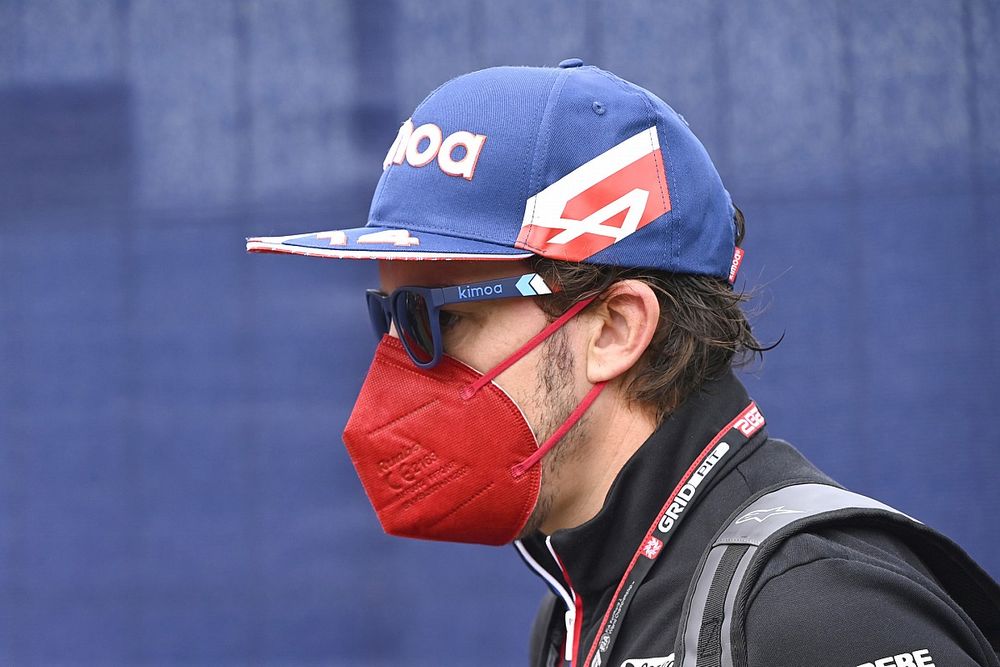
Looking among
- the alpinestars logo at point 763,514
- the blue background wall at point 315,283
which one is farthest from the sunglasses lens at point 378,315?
the blue background wall at point 315,283

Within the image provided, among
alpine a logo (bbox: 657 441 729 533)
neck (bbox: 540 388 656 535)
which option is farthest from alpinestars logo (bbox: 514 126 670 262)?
alpine a logo (bbox: 657 441 729 533)

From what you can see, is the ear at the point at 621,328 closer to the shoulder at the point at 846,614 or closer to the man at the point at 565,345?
the man at the point at 565,345

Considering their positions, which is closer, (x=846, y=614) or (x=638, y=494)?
(x=846, y=614)

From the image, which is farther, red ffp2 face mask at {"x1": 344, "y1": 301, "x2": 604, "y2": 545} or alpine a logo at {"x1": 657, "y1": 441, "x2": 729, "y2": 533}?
red ffp2 face mask at {"x1": 344, "y1": 301, "x2": 604, "y2": 545}

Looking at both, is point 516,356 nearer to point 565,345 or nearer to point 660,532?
point 565,345

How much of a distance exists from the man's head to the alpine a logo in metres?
0.11

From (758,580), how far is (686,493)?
31 cm

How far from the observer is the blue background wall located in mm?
3195

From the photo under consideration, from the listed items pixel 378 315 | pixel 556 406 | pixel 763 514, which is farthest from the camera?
pixel 378 315

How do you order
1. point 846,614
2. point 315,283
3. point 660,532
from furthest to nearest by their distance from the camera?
point 315,283, point 660,532, point 846,614

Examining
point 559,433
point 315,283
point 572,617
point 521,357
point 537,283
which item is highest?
point 537,283

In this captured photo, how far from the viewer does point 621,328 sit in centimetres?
150

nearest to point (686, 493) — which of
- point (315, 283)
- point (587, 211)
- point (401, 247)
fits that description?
point (587, 211)

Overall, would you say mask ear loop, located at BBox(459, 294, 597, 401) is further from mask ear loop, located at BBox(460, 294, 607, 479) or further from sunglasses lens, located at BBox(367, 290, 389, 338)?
sunglasses lens, located at BBox(367, 290, 389, 338)
